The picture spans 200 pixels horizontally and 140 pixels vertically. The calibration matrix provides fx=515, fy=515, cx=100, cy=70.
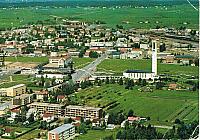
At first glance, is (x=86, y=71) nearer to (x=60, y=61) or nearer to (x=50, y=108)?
(x=60, y=61)

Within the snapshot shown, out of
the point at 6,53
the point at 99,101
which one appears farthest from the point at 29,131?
the point at 6,53

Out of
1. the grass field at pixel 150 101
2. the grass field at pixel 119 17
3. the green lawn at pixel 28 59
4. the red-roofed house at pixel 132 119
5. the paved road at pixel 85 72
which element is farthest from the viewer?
the grass field at pixel 119 17

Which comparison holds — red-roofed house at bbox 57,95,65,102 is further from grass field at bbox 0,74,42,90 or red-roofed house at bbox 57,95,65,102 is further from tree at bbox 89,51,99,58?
tree at bbox 89,51,99,58

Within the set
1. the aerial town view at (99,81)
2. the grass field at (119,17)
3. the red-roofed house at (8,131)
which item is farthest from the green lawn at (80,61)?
the red-roofed house at (8,131)

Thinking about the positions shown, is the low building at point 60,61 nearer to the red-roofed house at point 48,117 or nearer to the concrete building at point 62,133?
the red-roofed house at point 48,117

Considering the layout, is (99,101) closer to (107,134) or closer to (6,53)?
(107,134)
